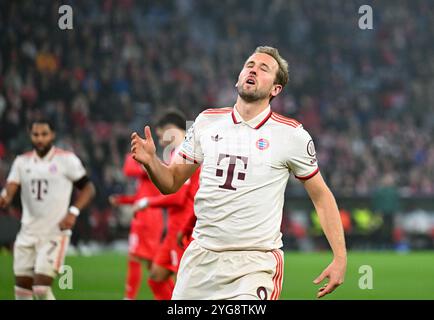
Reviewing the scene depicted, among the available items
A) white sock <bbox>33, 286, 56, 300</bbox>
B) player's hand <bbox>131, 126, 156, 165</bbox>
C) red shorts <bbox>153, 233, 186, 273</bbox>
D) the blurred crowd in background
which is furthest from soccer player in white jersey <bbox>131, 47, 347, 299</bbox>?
the blurred crowd in background

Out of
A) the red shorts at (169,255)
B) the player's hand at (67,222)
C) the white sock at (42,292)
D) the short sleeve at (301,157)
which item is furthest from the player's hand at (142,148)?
the white sock at (42,292)

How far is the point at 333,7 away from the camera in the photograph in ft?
101

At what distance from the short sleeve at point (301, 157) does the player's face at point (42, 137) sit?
4.52 meters

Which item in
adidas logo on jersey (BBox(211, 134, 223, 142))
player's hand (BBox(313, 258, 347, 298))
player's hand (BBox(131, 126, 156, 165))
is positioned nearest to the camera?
player's hand (BBox(131, 126, 156, 165))

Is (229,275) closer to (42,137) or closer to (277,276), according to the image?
(277,276)

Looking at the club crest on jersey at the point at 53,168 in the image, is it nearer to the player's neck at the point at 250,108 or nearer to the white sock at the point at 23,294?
the white sock at the point at 23,294

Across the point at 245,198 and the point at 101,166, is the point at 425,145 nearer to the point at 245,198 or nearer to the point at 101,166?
the point at 101,166

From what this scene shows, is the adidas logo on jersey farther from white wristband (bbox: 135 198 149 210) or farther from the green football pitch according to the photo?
the green football pitch

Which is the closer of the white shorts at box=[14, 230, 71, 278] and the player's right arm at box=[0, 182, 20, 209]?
the player's right arm at box=[0, 182, 20, 209]

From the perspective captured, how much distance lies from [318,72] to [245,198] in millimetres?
23294

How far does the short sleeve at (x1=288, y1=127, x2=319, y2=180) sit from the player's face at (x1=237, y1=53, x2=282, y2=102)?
1.07ft

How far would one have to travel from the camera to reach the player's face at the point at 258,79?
5961mm

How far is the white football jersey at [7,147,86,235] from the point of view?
994cm
